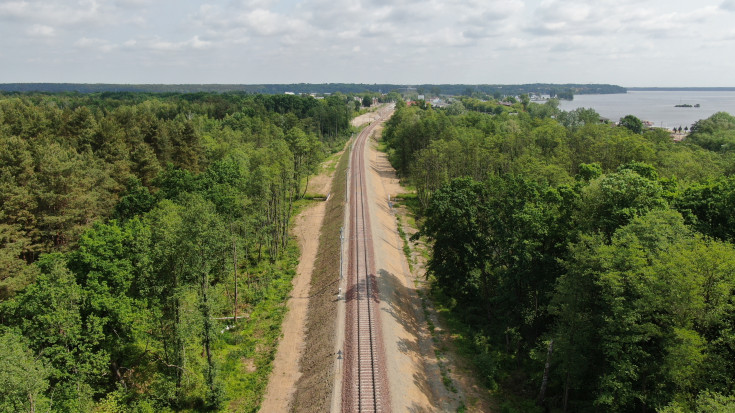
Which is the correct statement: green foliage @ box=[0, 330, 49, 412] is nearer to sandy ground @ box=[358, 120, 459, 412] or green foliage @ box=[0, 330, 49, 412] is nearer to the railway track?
the railway track

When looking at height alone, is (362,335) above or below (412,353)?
above

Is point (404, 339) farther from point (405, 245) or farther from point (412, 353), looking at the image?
point (405, 245)

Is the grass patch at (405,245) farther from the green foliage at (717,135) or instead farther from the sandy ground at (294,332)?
the green foliage at (717,135)

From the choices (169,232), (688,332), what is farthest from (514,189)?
(169,232)

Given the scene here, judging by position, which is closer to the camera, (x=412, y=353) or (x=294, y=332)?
(x=412, y=353)

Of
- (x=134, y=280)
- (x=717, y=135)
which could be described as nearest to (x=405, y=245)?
(x=134, y=280)

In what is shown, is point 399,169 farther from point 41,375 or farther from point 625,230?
point 41,375

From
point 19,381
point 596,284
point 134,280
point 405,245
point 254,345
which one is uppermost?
point 596,284
